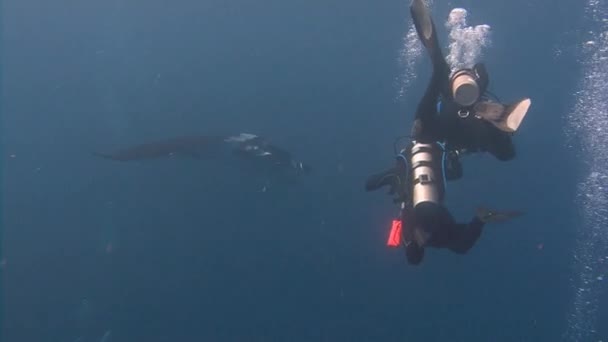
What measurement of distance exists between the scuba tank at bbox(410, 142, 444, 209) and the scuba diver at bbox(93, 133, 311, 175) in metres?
6.05

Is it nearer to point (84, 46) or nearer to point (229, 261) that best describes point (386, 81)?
point (229, 261)

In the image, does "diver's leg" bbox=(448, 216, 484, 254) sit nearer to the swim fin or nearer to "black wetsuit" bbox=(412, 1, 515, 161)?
"black wetsuit" bbox=(412, 1, 515, 161)

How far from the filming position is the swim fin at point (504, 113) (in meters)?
4.23

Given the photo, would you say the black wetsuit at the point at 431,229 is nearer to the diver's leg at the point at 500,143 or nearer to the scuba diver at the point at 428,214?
the scuba diver at the point at 428,214

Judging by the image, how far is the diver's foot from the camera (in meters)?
4.73

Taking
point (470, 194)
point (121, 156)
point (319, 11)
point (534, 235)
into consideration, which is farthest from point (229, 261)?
point (319, 11)

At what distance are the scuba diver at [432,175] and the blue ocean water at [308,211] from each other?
5.22 m

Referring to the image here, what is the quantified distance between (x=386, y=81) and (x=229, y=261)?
550 centimetres

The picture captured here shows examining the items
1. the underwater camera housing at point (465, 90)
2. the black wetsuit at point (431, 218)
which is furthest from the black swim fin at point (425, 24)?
the underwater camera housing at point (465, 90)

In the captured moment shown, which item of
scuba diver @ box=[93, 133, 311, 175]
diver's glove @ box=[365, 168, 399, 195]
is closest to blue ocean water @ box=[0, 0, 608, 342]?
scuba diver @ box=[93, 133, 311, 175]

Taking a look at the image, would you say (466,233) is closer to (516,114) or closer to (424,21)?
(516,114)

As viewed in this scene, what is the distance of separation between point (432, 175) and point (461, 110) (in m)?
0.68

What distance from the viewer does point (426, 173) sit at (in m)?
5.09

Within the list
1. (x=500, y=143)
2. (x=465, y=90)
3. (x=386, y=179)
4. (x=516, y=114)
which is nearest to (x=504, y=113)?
(x=516, y=114)
